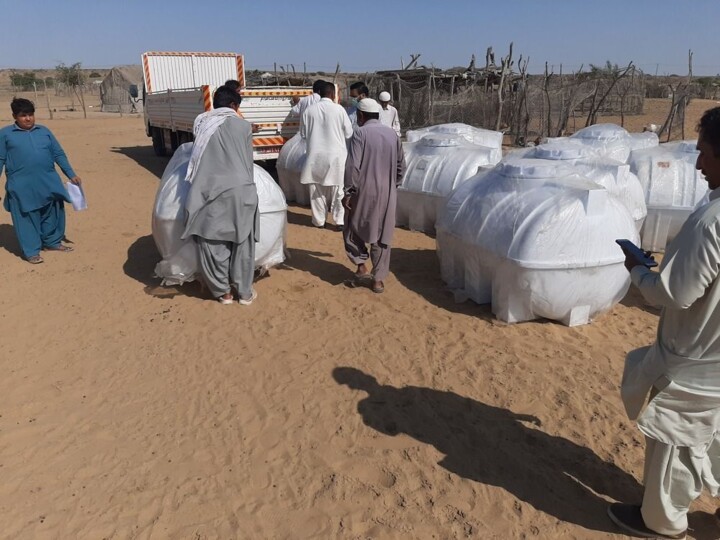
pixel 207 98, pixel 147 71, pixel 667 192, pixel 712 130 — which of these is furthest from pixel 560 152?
pixel 147 71

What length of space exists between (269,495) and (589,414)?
6.35 feet

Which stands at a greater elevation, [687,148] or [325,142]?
[325,142]

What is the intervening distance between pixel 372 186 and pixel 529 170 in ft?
4.38

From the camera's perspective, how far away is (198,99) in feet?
33.9

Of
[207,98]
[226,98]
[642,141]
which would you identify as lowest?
[642,141]

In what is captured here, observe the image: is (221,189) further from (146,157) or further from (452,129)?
(146,157)

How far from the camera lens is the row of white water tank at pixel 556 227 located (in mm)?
4184

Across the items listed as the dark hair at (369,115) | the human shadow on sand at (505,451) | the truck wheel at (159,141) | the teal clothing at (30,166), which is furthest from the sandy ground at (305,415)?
the truck wheel at (159,141)

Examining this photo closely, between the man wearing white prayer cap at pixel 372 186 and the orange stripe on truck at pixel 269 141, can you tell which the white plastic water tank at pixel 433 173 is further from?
the orange stripe on truck at pixel 269 141

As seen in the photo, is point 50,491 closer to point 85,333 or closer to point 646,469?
point 85,333

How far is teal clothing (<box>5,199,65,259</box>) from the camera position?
5816mm

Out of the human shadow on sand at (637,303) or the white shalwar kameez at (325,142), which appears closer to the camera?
the human shadow on sand at (637,303)

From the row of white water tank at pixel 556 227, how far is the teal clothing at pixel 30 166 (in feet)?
13.4

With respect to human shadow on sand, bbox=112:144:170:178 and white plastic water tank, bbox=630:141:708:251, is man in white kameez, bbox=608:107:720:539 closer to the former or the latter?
white plastic water tank, bbox=630:141:708:251
